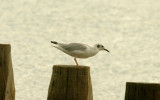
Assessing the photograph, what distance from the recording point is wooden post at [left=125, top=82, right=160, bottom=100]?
522 centimetres

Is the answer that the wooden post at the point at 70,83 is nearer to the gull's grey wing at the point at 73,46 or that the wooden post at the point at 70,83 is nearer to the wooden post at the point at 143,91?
the wooden post at the point at 143,91

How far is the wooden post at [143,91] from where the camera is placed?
5.22m

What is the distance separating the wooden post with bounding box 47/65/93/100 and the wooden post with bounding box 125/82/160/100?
71 centimetres

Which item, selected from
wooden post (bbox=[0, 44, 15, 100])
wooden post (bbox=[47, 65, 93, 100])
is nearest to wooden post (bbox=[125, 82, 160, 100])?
wooden post (bbox=[47, 65, 93, 100])

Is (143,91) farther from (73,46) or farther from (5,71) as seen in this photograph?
(73,46)

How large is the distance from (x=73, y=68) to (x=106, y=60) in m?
10.5

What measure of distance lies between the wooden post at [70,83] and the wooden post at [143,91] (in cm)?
71

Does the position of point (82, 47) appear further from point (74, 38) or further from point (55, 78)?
point (74, 38)

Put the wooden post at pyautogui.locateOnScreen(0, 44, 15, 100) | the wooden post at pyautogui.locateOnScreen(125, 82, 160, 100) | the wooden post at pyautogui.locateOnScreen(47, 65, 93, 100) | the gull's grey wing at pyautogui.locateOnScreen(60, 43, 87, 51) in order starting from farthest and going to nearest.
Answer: the gull's grey wing at pyautogui.locateOnScreen(60, 43, 87, 51), the wooden post at pyautogui.locateOnScreen(0, 44, 15, 100), the wooden post at pyautogui.locateOnScreen(47, 65, 93, 100), the wooden post at pyautogui.locateOnScreen(125, 82, 160, 100)

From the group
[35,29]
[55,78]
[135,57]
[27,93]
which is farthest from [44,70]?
[55,78]

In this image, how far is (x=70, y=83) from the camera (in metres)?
5.76

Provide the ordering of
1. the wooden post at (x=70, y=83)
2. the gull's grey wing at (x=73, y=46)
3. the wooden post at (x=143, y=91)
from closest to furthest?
1. the wooden post at (x=143, y=91)
2. the wooden post at (x=70, y=83)
3. the gull's grey wing at (x=73, y=46)

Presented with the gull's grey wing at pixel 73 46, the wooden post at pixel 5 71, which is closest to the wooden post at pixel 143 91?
the wooden post at pixel 5 71

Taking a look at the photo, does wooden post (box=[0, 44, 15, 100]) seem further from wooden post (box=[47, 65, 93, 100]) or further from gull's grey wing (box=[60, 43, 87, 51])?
gull's grey wing (box=[60, 43, 87, 51])
